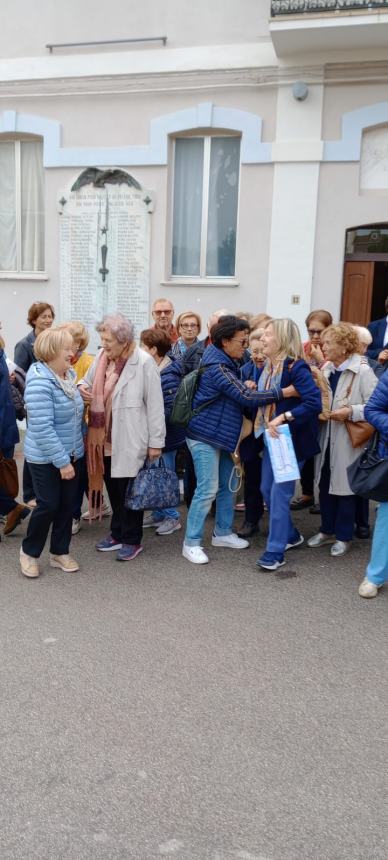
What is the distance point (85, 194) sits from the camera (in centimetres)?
947

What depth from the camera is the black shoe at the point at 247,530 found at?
220 inches

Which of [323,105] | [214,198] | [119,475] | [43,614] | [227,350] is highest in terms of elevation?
[323,105]

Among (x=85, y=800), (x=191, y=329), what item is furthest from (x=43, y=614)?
(x=191, y=329)

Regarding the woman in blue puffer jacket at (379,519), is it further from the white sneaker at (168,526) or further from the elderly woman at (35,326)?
the elderly woman at (35,326)

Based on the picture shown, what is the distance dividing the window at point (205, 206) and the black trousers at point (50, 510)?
545cm

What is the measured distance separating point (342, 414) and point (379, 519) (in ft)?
2.77

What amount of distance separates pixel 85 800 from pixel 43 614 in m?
1.68

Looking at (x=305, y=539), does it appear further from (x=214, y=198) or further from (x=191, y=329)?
(x=214, y=198)

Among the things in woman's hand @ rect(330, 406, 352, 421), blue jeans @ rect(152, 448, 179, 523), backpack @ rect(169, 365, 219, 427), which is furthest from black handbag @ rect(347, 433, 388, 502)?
blue jeans @ rect(152, 448, 179, 523)

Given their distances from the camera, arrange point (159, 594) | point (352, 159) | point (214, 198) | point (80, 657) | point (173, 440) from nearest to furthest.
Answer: point (80, 657)
point (159, 594)
point (173, 440)
point (352, 159)
point (214, 198)

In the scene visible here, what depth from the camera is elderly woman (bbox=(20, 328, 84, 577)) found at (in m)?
4.45

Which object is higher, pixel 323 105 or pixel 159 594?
pixel 323 105

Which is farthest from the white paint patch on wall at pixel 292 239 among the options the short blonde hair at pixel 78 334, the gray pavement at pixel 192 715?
the gray pavement at pixel 192 715

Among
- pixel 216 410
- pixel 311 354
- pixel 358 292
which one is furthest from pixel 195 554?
pixel 358 292
